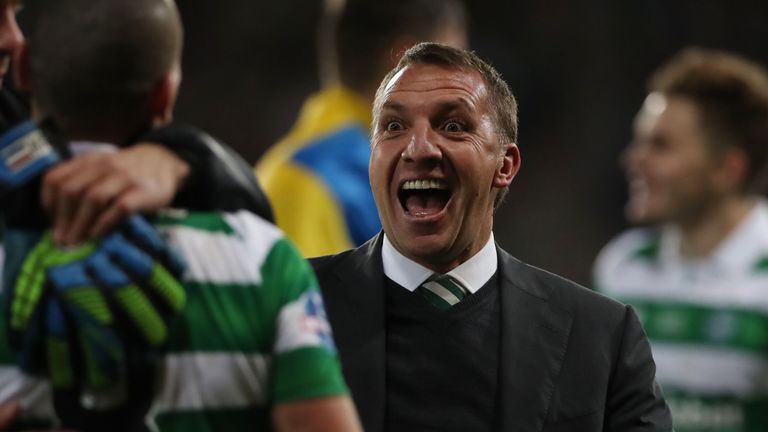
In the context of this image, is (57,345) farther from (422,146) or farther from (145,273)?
(422,146)

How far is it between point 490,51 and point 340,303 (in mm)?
6454

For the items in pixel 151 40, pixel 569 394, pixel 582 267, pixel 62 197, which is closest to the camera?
pixel 62 197

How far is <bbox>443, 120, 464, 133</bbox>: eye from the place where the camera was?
206cm

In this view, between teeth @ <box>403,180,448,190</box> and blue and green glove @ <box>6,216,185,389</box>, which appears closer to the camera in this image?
blue and green glove @ <box>6,216,185,389</box>

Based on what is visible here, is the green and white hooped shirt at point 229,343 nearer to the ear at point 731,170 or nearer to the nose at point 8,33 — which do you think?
the nose at point 8,33

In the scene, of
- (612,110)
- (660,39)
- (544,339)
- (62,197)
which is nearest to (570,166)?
(612,110)

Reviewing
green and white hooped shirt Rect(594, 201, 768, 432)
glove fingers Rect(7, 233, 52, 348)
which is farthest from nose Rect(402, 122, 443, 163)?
green and white hooped shirt Rect(594, 201, 768, 432)

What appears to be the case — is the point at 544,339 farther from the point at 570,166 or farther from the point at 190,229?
the point at 570,166

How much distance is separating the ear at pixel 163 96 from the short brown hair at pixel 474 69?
41cm

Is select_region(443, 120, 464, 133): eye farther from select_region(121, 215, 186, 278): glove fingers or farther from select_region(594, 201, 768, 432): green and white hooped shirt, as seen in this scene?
select_region(594, 201, 768, 432): green and white hooped shirt

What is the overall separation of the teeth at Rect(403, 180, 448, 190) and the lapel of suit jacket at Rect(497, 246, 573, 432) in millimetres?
169

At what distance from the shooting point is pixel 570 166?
8242mm

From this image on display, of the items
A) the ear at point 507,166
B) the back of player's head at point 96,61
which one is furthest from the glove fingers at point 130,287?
the ear at point 507,166

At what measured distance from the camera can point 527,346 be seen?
203cm
